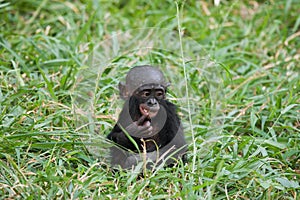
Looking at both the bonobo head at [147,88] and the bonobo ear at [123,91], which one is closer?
the bonobo head at [147,88]

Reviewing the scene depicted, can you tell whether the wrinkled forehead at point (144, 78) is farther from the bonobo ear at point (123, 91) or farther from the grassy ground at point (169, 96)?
the grassy ground at point (169, 96)

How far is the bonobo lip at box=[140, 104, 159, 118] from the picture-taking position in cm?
425

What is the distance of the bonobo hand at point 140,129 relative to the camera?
4.36 meters

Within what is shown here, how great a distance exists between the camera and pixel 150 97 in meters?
4.34

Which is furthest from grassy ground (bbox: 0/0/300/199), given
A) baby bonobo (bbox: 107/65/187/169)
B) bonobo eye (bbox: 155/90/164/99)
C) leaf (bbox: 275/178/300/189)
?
bonobo eye (bbox: 155/90/164/99)

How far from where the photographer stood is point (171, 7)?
24.0 ft

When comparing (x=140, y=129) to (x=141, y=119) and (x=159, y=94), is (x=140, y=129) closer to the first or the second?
(x=141, y=119)

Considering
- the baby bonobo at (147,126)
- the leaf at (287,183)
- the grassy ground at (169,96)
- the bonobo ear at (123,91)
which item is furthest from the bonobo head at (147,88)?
the leaf at (287,183)

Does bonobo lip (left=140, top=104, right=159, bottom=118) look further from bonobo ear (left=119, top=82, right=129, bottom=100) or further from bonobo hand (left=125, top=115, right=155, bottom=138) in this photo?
bonobo ear (left=119, top=82, right=129, bottom=100)

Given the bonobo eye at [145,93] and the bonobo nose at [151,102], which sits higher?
the bonobo eye at [145,93]

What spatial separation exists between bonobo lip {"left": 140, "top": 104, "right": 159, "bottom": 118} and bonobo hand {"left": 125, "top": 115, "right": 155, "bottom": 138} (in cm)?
3

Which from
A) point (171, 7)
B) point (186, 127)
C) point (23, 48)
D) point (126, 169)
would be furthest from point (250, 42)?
point (126, 169)

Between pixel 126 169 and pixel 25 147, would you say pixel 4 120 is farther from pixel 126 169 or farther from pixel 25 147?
pixel 126 169

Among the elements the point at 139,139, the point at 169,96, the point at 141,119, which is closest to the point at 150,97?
the point at 141,119
